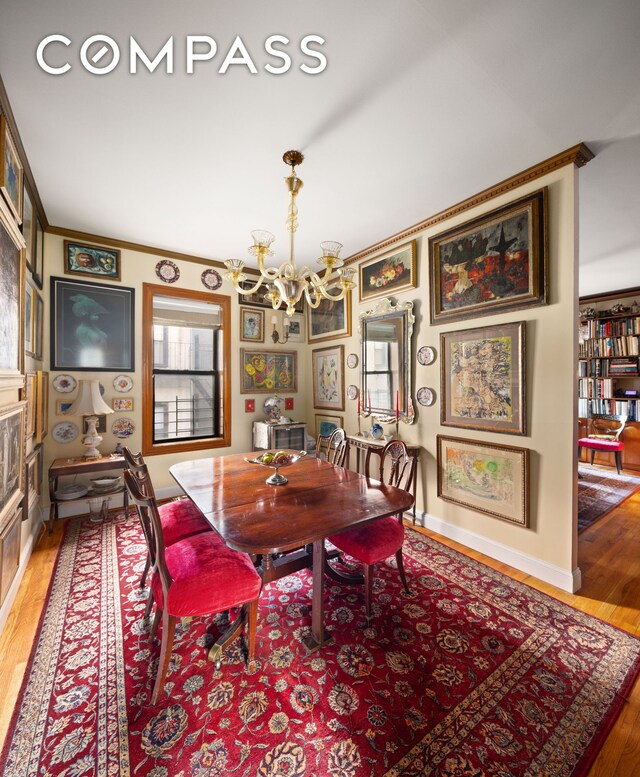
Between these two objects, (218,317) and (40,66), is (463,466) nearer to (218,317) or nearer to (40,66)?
(218,317)

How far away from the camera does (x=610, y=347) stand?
224 inches

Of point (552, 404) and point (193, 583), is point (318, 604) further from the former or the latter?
point (552, 404)

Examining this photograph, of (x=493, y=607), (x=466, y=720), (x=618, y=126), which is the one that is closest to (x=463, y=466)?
(x=493, y=607)

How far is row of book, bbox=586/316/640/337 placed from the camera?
546 centimetres

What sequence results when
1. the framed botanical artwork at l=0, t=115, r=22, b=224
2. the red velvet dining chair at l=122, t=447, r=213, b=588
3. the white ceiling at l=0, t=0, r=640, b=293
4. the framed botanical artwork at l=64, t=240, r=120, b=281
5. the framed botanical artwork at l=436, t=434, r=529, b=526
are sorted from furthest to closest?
1. the framed botanical artwork at l=64, t=240, r=120, b=281
2. the framed botanical artwork at l=436, t=434, r=529, b=526
3. the red velvet dining chair at l=122, t=447, r=213, b=588
4. the framed botanical artwork at l=0, t=115, r=22, b=224
5. the white ceiling at l=0, t=0, r=640, b=293

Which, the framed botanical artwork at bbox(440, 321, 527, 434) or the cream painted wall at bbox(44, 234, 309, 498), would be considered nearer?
the framed botanical artwork at bbox(440, 321, 527, 434)

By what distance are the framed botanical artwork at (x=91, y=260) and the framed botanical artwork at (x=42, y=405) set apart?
3.76 ft

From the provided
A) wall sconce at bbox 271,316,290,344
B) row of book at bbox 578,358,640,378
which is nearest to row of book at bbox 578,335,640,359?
row of book at bbox 578,358,640,378

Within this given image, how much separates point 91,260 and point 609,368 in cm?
777

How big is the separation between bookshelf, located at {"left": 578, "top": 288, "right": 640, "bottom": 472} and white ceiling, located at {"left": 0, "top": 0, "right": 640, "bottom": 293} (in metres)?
3.23

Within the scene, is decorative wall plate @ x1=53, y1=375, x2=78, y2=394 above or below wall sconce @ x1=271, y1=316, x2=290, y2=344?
below

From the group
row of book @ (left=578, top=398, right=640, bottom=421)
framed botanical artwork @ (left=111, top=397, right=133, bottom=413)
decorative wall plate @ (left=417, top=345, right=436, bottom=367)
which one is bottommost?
row of book @ (left=578, top=398, right=640, bottom=421)

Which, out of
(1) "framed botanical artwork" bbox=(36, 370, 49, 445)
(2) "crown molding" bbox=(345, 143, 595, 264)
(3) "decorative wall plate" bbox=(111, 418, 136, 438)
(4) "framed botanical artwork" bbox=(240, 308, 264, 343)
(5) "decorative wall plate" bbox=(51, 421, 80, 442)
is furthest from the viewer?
(4) "framed botanical artwork" bbox=(240, 308, 264, 343)

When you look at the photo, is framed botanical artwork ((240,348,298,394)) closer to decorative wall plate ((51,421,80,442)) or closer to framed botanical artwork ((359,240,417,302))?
framed botanical artwork ((359,240,417,302))
